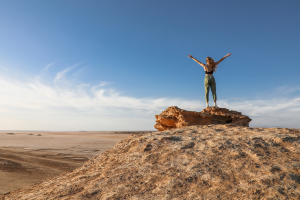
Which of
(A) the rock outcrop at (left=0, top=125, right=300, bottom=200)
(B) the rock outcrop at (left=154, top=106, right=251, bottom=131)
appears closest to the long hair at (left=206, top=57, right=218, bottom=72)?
(B) the rock outcrop at (left=154, top=106, right=251, bottom=131)

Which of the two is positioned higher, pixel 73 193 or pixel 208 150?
pixel 208 150

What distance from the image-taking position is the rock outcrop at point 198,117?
6672 millimetres

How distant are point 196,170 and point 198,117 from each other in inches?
150

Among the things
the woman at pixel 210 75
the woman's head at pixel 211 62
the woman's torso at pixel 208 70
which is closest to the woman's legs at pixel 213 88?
the woman at pixel 210 75

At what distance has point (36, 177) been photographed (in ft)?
21.1

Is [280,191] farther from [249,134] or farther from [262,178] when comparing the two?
[249,134]

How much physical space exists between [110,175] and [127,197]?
83 centimetres

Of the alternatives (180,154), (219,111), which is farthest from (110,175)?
(219,111)

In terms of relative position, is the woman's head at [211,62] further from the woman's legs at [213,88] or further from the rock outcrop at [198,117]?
→ the rock outcrop at [198,117]

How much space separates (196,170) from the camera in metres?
3.14

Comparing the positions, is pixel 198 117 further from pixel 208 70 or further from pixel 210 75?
pixel 208 70

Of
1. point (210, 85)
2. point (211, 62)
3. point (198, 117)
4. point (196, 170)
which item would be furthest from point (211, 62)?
point (196, 170)

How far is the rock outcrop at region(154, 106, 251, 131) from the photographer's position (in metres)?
6.67

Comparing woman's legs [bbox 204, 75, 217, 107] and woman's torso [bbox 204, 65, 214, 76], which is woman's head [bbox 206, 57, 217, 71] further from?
woman's legs [bbox 204, 75, 217, 107]
